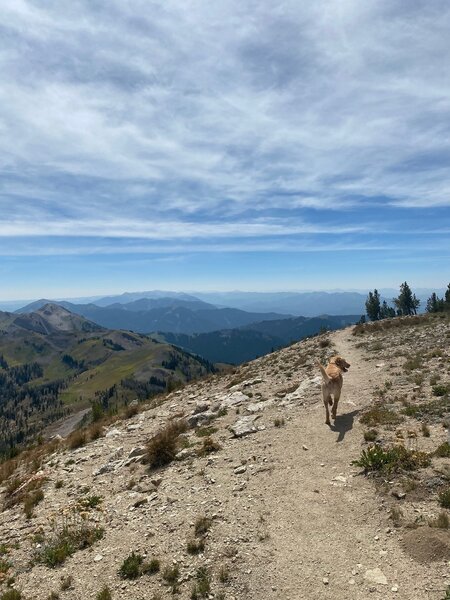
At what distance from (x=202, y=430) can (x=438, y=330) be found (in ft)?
98.2

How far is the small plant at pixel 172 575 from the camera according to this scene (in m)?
9.39

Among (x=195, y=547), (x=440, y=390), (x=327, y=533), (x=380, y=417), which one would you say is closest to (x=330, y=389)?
(x=380, y=417)

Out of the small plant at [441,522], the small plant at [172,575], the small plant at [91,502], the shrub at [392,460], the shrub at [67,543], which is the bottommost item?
the small plant at [91,502]

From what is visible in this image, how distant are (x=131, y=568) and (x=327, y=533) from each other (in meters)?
5.15

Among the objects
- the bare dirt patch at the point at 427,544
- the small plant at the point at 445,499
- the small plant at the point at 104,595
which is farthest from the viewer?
the small plant at the point at 445,499

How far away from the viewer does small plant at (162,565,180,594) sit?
939cm

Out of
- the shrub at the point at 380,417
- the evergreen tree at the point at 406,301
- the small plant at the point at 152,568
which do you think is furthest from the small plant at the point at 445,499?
the evergreen tree at the point at 406,301

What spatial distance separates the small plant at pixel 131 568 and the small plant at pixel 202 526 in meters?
1.67

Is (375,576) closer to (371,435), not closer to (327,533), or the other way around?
(327,533)

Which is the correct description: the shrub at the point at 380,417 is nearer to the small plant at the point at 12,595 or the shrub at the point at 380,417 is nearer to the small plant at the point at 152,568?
the small plant at the point at 152,568

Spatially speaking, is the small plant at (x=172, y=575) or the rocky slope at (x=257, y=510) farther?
the small plant at (x=172, y=575)

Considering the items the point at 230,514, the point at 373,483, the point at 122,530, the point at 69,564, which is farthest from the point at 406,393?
the point at 69,564

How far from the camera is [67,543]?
1190 centimetres

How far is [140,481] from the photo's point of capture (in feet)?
53.3
